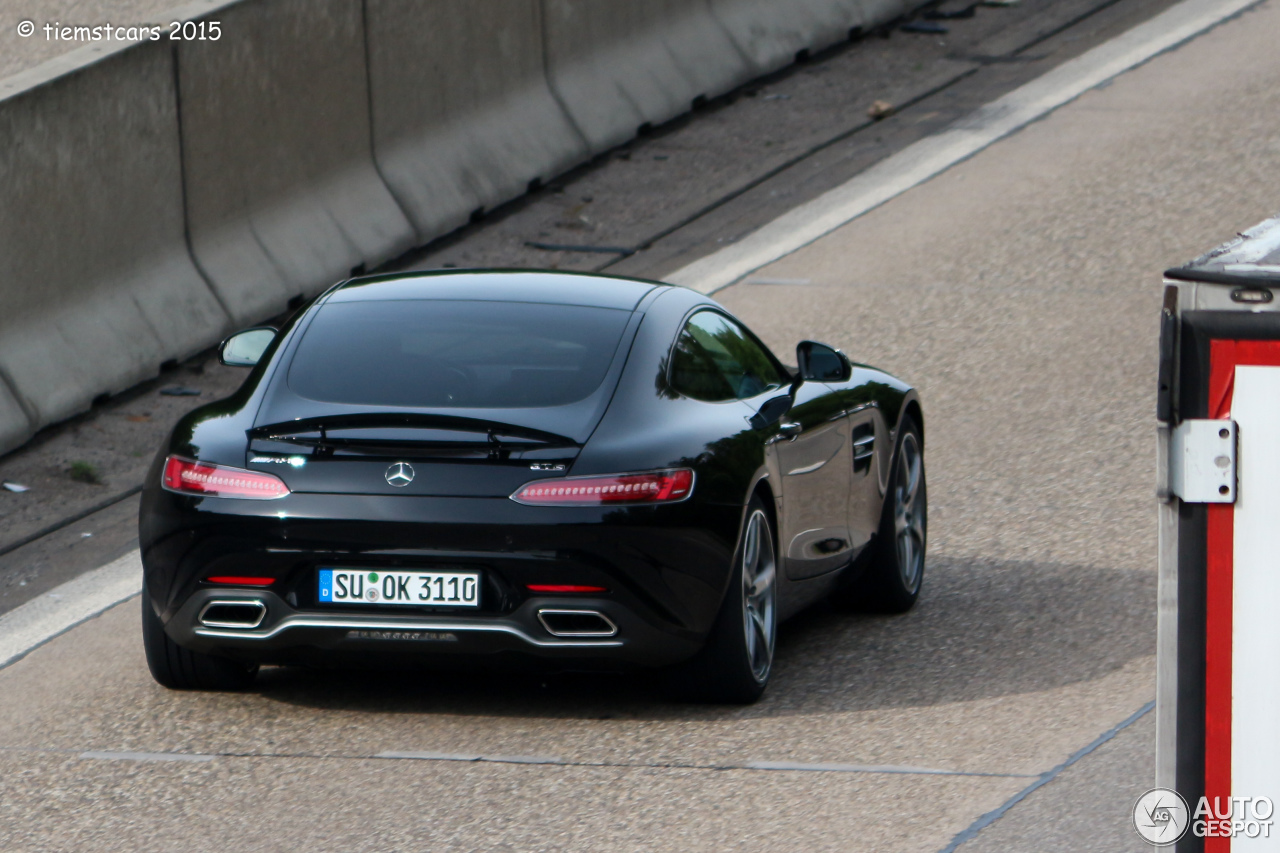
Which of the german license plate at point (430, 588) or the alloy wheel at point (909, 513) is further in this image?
the alloy wheel at point (909, 513)

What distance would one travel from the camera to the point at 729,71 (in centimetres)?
1842

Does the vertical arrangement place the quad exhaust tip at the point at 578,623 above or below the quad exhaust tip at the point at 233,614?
below

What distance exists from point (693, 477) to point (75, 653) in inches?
104

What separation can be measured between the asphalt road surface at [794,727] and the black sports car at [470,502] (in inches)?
11.5

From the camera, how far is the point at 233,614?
7.00 metres

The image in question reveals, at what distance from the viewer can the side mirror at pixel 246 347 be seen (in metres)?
7.99

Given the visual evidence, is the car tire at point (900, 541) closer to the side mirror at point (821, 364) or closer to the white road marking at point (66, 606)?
the side mirror at point (821, 364)

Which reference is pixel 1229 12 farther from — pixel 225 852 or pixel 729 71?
pixel 225 852

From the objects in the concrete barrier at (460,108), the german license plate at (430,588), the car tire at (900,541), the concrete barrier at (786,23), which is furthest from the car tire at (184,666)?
the concrete barrier at (786,23)

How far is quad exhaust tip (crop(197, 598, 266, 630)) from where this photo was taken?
6.96 meters
